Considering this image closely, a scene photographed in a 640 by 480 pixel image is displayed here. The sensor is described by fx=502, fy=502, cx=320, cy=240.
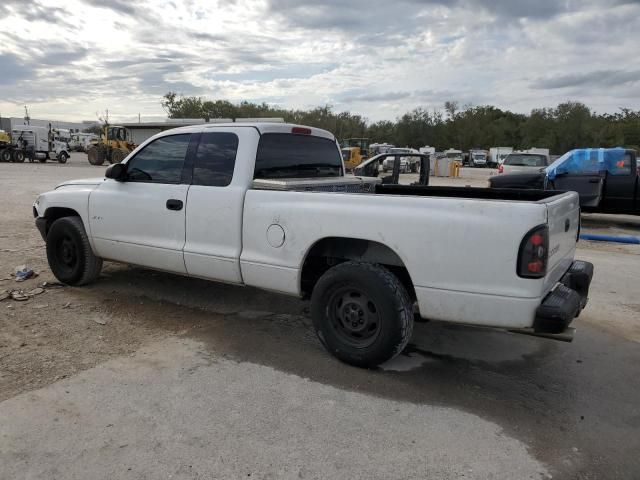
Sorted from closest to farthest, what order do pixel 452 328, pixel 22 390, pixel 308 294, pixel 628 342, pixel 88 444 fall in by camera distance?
pixel 88 444
pixel 22 390
pixel 308 294
pixel 628 342
pixel 452 328

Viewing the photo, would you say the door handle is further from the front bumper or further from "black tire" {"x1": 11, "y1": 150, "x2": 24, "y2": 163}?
"black tire" {"x1": 11, "y1": 150, "x2": 24, "y2": 163}

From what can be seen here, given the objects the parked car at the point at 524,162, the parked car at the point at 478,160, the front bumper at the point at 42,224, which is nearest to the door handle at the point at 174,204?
the front bumper at the point at 42,224

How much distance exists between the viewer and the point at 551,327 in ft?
10.1

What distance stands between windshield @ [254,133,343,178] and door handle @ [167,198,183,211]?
0.81m

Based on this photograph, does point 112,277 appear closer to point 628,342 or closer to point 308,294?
point 308,294

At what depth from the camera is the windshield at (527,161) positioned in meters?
16.2

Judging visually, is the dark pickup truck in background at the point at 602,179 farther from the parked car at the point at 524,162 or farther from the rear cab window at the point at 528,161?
the rear cab window at the point at 528,161

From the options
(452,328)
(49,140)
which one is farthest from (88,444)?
(49,140)

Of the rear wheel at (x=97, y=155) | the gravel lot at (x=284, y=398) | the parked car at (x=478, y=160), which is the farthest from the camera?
the parked car at (x=478, y=160)

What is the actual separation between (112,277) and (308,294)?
3.13 m

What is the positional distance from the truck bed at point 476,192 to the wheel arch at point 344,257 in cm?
120

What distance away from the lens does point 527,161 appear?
16.3 m

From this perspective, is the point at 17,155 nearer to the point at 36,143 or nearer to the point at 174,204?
the point at 36,143

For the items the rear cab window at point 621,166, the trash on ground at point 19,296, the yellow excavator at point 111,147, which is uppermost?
the yellow excavator at point 111,147
